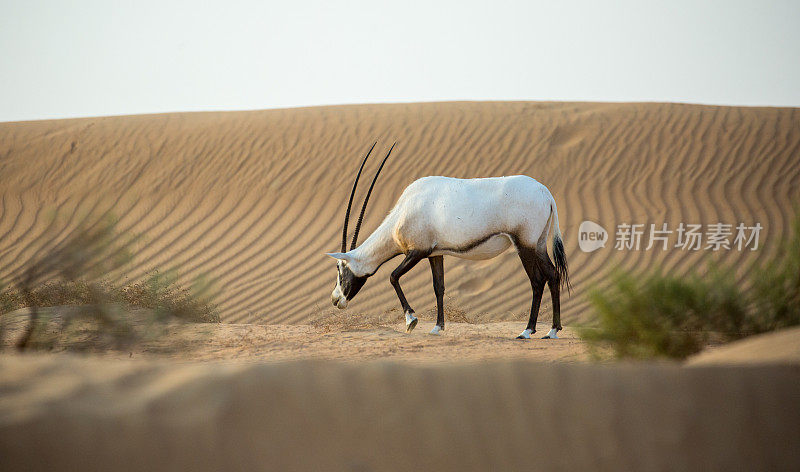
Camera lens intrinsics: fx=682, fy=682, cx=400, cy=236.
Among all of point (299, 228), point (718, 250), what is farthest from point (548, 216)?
point (299, 228)

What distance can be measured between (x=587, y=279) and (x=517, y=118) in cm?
655

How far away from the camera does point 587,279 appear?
1066cm

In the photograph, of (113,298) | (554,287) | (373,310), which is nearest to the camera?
(113,298)

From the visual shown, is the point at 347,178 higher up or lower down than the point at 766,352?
higher up

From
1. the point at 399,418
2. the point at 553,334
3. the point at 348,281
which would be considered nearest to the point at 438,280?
the point at 348,281

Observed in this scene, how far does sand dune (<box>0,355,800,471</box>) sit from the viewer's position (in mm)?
1883

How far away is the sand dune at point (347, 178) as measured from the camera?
1092 cm

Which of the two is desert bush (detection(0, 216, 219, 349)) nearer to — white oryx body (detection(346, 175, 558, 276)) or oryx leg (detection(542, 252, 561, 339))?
white oryx body (detection(346, 175, 558, 276))

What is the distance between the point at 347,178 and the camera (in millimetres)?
14258

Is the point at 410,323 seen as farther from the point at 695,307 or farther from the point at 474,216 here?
the point at 695,307

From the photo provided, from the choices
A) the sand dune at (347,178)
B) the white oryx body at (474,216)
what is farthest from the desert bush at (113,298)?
the sand dune at (347,178)

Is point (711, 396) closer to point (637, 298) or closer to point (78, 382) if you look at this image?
point (78, 382)

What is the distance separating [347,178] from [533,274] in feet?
26.9

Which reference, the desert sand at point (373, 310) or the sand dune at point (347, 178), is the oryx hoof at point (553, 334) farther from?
the sand dune at point (347, 178)
